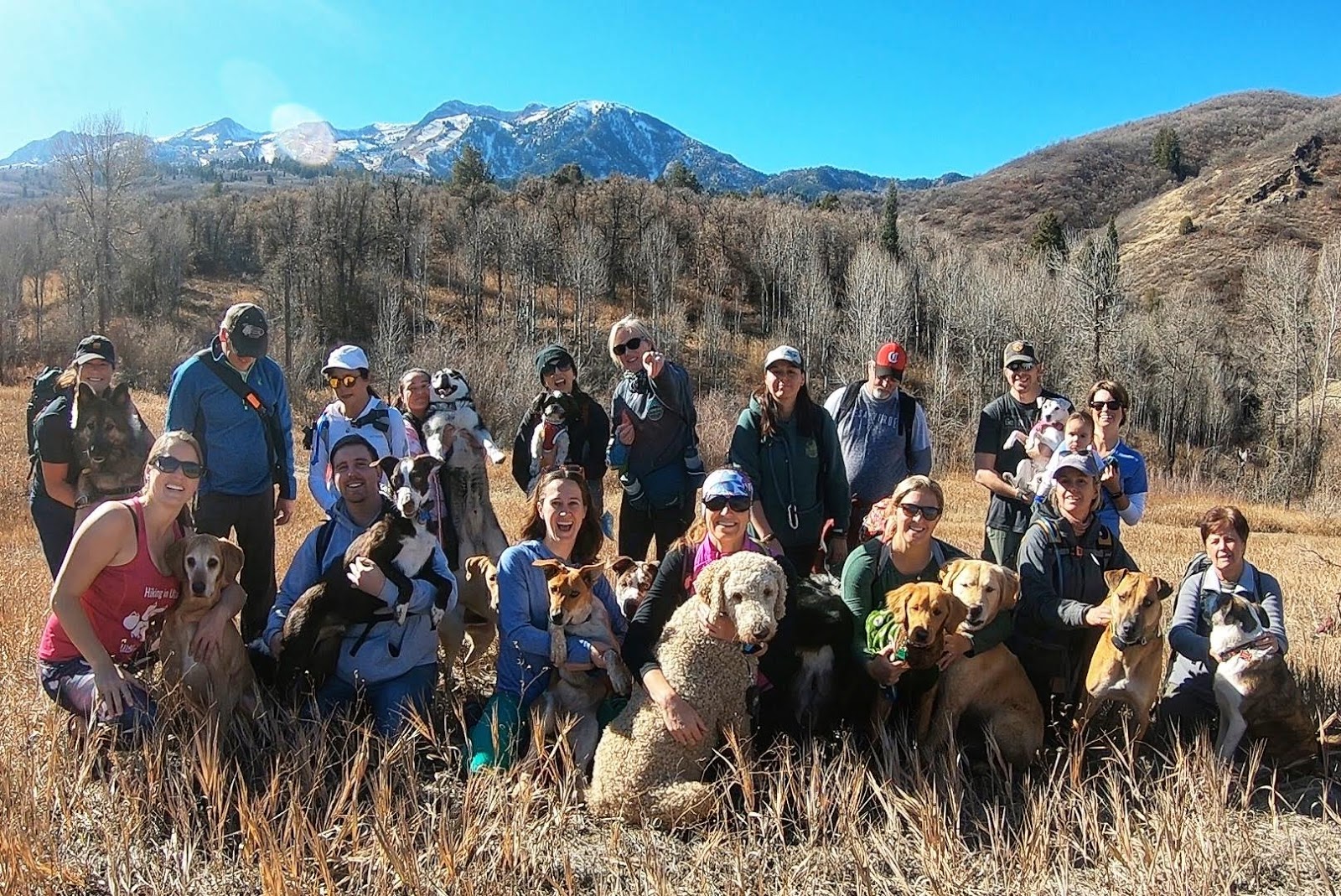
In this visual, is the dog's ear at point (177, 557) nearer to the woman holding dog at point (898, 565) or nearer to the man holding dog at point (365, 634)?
the man holding dog at point (365, 634)

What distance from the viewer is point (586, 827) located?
11.1 feet

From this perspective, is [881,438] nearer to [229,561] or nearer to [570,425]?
[570,425]

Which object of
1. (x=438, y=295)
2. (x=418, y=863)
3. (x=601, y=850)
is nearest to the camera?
(x=418, y=863)

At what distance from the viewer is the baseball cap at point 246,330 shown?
4691 mm

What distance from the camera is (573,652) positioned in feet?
12.3

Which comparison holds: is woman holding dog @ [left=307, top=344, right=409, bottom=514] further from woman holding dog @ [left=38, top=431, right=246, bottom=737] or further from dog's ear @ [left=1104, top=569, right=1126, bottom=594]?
dog's ear @ [left=1104, top=569, right=1126, bottom=594]

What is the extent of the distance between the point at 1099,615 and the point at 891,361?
217cm

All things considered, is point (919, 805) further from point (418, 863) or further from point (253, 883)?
point (253, 883)

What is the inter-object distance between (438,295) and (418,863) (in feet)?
213

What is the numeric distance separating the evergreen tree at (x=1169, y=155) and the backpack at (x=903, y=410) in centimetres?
13018

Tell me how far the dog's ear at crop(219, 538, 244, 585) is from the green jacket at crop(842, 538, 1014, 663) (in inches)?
117

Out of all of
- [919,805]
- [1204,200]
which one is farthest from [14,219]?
[1204,200]

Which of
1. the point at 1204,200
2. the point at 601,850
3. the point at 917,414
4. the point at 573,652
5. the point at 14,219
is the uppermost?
the point at 1204,200

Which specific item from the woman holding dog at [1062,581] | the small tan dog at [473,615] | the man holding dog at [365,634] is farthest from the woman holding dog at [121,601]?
the woman holding dog at [1062,581]
